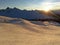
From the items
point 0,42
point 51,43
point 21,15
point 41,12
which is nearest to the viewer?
point 0,42

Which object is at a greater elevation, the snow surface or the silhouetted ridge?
the silhouetted ridge

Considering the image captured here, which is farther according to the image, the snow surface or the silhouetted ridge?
the silhouetted ridge

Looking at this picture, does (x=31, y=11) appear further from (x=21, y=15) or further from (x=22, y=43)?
(x=22, y=43)

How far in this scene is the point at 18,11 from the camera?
1484 cm

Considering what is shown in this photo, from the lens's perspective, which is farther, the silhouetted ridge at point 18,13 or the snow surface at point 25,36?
the silhouetted ridge at point 18,13

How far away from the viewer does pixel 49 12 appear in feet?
56.8

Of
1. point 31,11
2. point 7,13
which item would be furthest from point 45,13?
point 7,13

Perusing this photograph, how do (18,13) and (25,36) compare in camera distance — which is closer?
(25,36)

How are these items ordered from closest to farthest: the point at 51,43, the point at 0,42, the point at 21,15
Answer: the point at 0,42 < the point at 51,43 < the point at 21,15

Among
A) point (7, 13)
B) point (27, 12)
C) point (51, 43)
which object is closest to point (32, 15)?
point (27, 12)

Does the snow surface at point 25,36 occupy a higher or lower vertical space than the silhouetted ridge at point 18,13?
lower

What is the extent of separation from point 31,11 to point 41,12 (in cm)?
127

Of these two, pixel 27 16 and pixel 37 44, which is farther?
pixel 27 16

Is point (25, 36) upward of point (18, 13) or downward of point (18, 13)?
downward
